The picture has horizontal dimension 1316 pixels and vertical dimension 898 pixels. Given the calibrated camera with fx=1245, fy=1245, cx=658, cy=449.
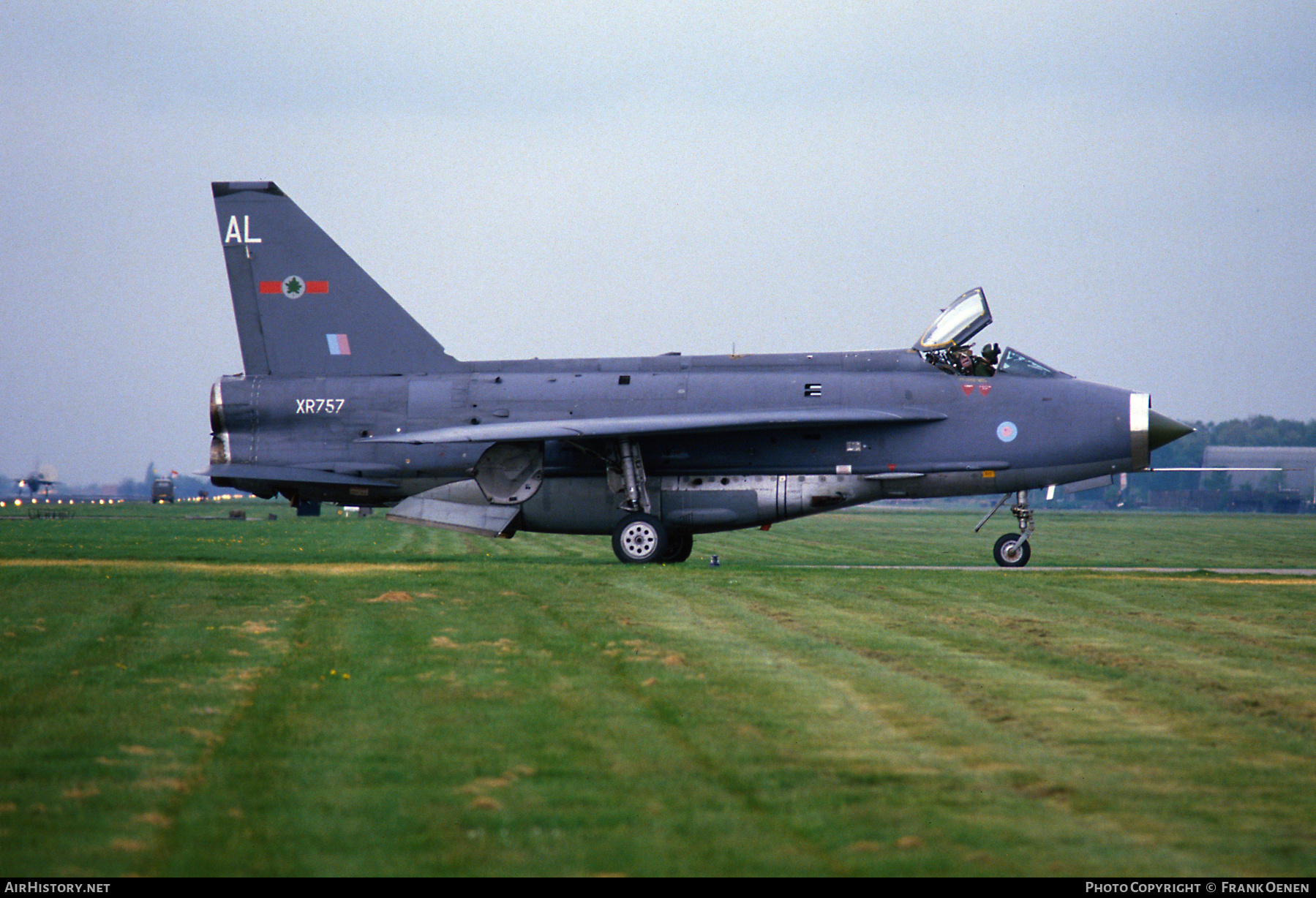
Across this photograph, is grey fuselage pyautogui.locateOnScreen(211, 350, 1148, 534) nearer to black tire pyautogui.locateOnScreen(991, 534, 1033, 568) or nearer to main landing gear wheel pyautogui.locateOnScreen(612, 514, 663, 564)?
main landing gear wheel pyautogui.locateOnScreen(612, 514, 663, 564)

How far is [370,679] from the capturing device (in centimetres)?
899

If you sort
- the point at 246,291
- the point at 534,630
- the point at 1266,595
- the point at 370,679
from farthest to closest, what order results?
1. the point at 246,291
2. the point at 1266,595
3. the point at 534,630
4. the point at 370,679

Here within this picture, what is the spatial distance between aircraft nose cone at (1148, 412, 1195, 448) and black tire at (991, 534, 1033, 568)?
264 cm

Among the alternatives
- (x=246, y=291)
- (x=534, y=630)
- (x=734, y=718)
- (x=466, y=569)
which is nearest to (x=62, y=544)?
(x=246, y=291)

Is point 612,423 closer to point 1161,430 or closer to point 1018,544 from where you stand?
point 1018,544

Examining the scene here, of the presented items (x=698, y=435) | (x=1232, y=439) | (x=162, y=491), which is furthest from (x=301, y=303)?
(x=1232, y=439)

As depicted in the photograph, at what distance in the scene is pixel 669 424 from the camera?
19.8 meters

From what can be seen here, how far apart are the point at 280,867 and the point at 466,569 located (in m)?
13.6

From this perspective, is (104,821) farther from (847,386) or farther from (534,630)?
(847,386)

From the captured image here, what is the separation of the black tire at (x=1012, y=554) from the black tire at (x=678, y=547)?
17.5ft

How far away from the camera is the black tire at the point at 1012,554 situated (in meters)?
21.1

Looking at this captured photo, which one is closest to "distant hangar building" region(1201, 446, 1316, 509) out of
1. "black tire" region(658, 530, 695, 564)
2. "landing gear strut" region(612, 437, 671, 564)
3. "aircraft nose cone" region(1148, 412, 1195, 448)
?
"aircraft nose cone" region(1148, 412, 1195, 448)

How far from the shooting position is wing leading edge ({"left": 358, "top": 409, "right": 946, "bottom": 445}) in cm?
1967

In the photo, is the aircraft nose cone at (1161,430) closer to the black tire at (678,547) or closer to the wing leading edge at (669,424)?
the wing leading edge at (669,424)
